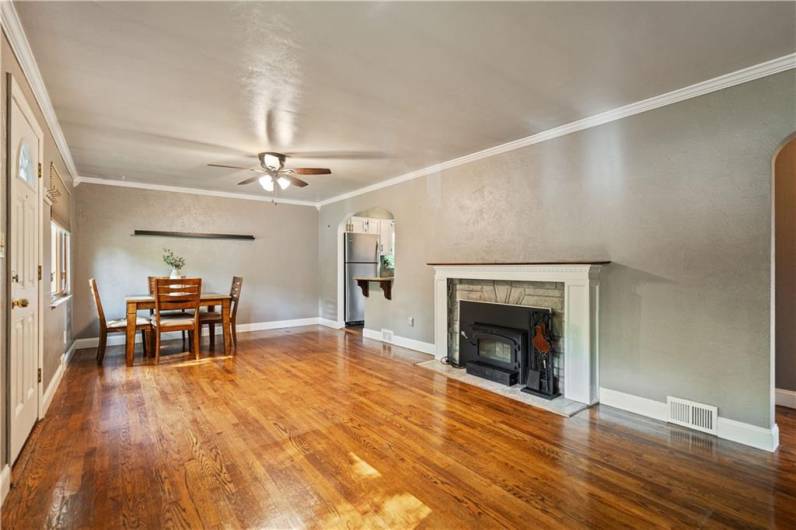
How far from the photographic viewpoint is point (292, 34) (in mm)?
2105

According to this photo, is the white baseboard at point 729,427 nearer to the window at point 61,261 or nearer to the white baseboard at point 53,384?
the white baseboard at point 53,384

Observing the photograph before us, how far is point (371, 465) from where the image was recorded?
2.20 meters

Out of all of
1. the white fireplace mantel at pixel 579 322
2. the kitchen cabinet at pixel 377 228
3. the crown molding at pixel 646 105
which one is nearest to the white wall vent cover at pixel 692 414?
the white fireplace mantel at pixel 579 322

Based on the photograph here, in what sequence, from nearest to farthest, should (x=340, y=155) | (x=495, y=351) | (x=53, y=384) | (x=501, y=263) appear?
(x=53, y=384) → (x=501, y=263) → (x=495, y=351) → (x=340, y=155)

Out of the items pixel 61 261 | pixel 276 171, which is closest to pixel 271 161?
pixel 276 171

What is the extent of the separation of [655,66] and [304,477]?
3.28m

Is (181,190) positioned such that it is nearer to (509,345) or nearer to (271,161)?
(271,161)

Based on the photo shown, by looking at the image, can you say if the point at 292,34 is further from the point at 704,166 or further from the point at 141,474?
the point at 704,166

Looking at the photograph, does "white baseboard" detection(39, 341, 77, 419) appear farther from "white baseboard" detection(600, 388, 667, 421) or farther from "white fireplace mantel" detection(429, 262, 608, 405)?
"white baseboard" detection(600, 388, 667, 421)

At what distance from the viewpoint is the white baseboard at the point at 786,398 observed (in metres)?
3.08

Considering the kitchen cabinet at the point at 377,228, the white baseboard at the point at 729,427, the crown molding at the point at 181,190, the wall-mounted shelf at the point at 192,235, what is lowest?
the white baseboard at the point at 729,427

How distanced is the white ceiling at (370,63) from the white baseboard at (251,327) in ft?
9.78

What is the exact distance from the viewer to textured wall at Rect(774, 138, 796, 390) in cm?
314

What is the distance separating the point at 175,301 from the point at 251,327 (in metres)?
2.25
